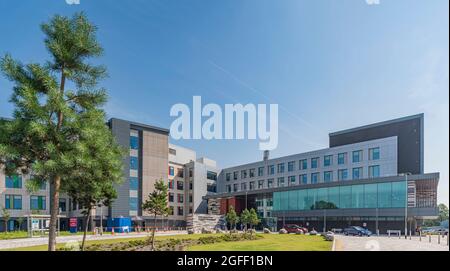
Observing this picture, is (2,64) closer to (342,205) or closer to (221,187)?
(342,205)

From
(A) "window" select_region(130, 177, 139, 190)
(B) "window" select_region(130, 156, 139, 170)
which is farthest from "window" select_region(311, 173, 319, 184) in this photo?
(B) "window" select_region(130, 156, 139, 170)

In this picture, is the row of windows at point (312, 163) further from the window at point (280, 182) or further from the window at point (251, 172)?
the window at point (280, 182)

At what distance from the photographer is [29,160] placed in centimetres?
913

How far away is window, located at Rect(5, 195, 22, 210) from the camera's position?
4647 centimetres

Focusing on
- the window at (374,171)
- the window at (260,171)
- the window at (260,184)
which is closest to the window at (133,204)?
the window at (260,184)

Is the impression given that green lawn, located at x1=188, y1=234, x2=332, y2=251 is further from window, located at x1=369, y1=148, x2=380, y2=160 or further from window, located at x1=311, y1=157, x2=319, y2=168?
window, located at x1=311, y1=157, x2=319, y2=168

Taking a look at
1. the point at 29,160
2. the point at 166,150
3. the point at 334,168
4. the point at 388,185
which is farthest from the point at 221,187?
the point at 29,160

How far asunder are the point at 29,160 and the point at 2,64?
2682mm

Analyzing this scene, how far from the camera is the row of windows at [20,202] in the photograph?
46.6 m

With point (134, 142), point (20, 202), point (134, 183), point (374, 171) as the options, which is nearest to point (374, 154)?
Answer: point (374, 171)

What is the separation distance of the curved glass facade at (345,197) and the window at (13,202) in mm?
40304

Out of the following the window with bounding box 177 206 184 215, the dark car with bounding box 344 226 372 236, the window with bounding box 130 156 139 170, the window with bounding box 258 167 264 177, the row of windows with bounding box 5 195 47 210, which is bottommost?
the window with bounding box 177 206 184 215

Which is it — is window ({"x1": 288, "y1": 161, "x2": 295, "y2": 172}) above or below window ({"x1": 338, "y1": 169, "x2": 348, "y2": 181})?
above

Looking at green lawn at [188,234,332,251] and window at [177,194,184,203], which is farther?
window at [177,194,184,203]
